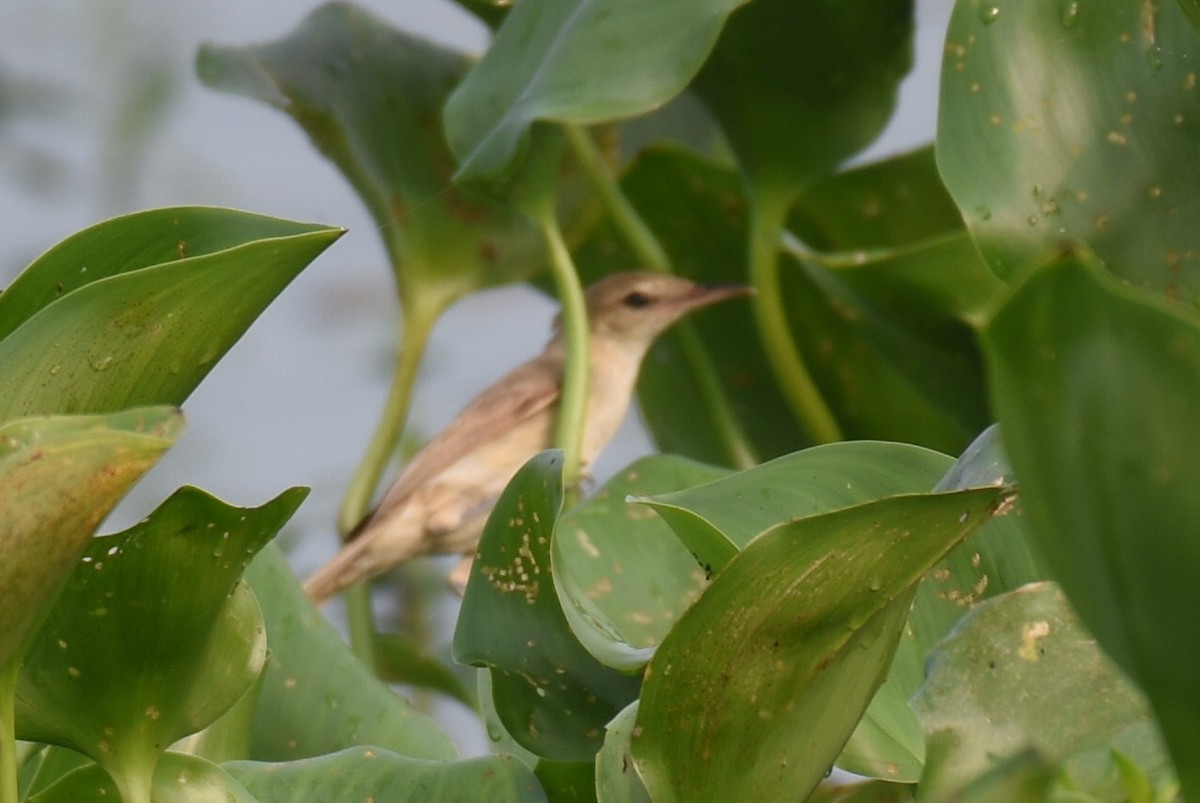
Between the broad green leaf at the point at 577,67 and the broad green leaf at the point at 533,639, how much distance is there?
623 millimetres

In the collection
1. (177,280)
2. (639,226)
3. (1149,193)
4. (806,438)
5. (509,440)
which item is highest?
(177,280)

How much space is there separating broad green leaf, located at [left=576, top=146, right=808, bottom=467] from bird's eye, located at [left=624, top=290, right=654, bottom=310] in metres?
0.36

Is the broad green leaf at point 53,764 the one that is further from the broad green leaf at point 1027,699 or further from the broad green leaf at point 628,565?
the broad green leaf at point 1027,699

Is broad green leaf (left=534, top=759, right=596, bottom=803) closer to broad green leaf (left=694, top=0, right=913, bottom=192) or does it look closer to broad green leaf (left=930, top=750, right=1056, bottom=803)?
broad green leaf (left=930, top=750, right=1056, bottom=803)

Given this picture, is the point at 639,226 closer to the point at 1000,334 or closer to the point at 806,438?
the point at 806,438

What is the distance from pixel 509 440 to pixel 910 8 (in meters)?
1.78

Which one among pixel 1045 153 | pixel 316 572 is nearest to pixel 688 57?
pixel 1045 153

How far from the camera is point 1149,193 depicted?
40.4 inches

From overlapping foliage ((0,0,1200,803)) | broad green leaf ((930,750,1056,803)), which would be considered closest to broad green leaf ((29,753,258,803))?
overlapping foliage ((0,0,1200,803))

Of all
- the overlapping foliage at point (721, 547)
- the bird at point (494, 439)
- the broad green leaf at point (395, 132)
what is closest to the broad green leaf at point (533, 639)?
the overlapping foliage at point (721, 547)

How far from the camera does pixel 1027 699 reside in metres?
0.72

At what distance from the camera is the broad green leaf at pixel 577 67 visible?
4.59 ft

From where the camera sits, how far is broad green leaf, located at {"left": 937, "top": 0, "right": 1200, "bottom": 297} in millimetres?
1015

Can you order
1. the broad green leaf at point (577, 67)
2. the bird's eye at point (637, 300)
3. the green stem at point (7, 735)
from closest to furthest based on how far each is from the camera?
1. the green stem at point (7, 735)
2. the broad green leaf at point (577, 67)
3. the bird's eye at point (637, 300)
